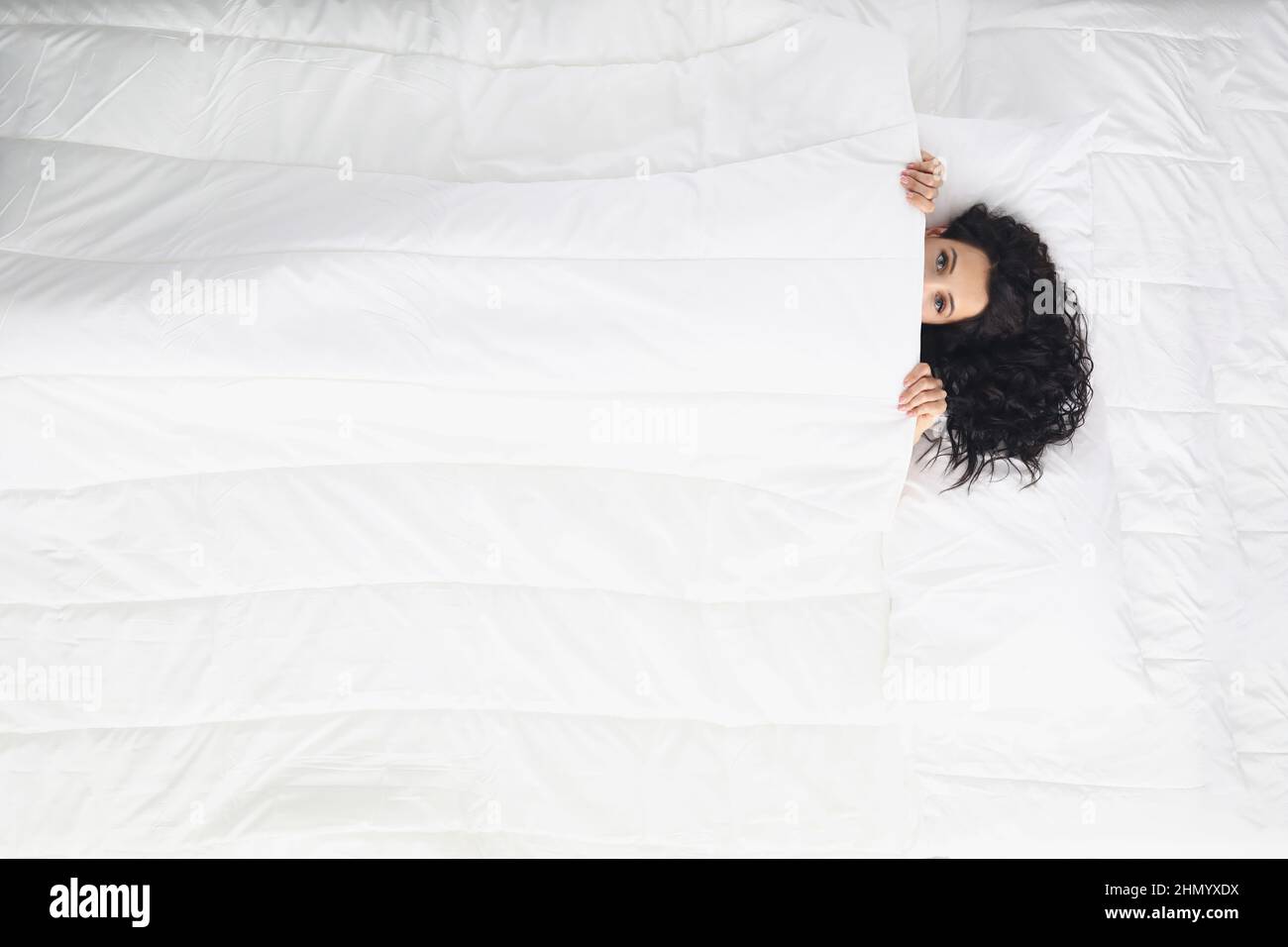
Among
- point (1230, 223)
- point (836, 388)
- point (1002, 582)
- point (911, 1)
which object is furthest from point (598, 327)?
point (1230, 223)

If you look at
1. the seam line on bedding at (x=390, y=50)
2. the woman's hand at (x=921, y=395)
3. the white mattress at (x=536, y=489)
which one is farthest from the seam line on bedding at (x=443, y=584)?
the seam line on bedding at (x=390, y=50)

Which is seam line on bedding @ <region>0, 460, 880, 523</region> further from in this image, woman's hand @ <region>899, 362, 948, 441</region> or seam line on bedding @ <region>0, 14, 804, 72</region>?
seam line on bedding @ <region>0, 14, 804, 72</region>

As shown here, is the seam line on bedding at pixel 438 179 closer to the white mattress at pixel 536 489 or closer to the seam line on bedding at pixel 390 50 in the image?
the white mattress at pixel 536 489

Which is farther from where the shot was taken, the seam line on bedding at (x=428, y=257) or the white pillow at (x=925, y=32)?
the white pillow at (x=925, y=32)

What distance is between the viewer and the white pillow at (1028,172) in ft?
4.51

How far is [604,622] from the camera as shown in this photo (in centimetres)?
130

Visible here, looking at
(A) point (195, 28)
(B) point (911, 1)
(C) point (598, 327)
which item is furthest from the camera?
(B) point (911, 1)

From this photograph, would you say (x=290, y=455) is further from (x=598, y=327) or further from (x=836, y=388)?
(x=836, y=388)

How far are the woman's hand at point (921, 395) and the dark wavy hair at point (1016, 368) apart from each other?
11 centimetres

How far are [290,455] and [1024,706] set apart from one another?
1060 mm

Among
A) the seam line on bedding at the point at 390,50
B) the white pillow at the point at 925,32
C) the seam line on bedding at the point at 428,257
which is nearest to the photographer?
the seam line on bedding at the point at 428,257

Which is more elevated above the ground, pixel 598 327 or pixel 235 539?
pixel 598 327

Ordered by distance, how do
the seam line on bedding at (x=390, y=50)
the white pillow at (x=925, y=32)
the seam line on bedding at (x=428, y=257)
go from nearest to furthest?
the seam line on bedding at (x=428, y=257), the seam line on bedding at (x=390, y=50), the white pillow at (x=925, y=32)

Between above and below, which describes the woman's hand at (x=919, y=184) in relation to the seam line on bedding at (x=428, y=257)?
above
